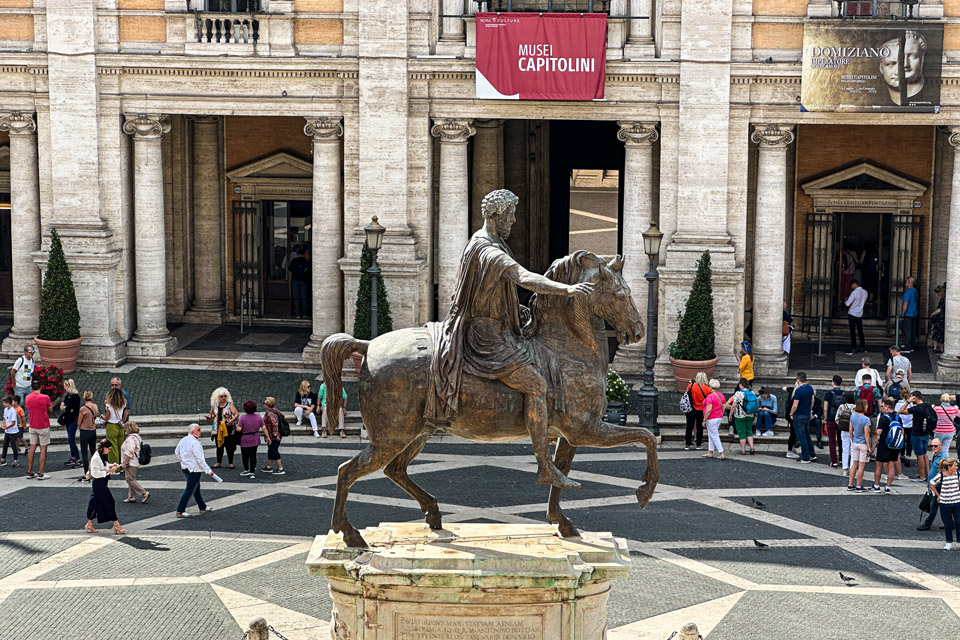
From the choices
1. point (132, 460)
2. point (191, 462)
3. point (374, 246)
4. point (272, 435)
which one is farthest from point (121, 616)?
point (374, 246)

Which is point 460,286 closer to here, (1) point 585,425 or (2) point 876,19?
(1) point 585,425

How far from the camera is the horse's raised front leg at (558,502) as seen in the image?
15367 mm

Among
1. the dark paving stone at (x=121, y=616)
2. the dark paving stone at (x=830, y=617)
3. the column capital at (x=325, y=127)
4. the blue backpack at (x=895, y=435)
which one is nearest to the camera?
the dark paving stone at (x=121, y=616)

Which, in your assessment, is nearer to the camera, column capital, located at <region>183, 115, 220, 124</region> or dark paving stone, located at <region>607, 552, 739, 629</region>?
dark paving stone, located at <region>607, 552, 739, 629</region>

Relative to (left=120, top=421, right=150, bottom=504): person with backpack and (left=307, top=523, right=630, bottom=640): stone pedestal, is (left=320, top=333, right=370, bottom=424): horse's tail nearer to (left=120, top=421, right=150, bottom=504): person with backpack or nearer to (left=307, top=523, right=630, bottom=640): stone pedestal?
(left=307, top=523, right=630, bottom=640): stone pedestal

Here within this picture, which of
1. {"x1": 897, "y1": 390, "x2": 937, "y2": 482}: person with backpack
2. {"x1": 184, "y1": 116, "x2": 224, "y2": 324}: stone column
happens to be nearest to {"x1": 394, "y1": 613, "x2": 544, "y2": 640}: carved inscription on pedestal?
{"x1": 897, "y1": 390, "x2": 937, "y2": 482}: person with backpack

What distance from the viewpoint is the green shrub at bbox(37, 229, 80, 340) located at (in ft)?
103

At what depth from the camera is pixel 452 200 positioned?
32.5m

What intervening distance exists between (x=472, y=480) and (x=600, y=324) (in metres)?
10.2

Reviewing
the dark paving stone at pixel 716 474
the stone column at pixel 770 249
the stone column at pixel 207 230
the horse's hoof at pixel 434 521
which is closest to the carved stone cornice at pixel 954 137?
the stone column at pixel 770 249

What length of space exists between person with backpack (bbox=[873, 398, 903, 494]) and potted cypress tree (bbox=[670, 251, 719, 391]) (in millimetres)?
6240

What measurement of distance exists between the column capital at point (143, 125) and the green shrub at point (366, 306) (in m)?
5.10

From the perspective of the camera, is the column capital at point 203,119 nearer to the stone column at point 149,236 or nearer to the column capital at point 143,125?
the stone column at point 149,236

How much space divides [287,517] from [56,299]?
10.8 metres
